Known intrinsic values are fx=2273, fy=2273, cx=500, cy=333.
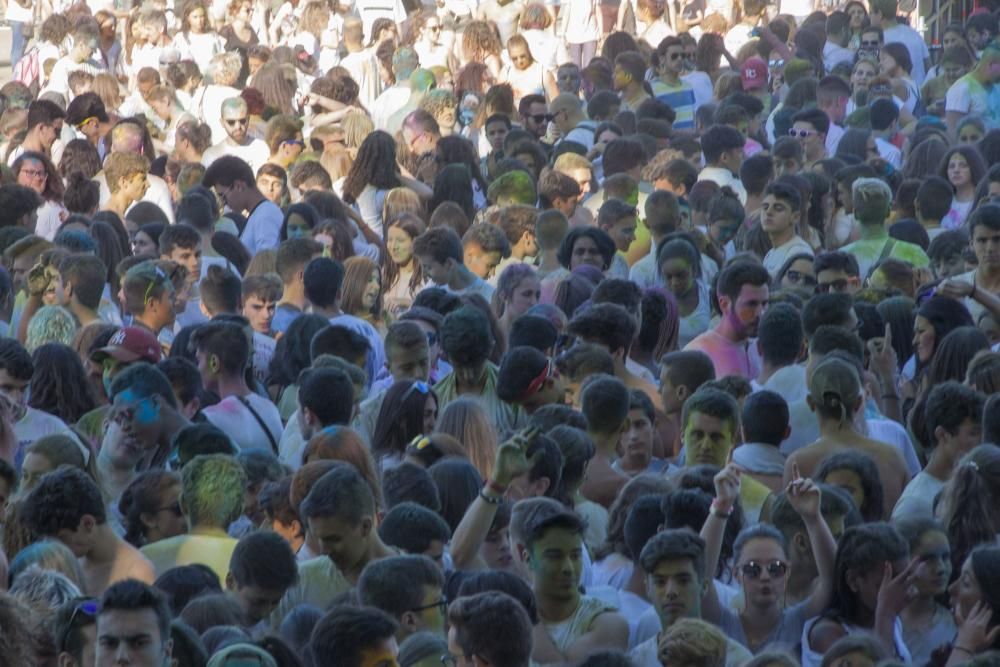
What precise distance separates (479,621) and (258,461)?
2.33 m

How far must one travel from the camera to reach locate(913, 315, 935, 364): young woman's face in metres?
10.2

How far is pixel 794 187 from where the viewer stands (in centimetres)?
1287

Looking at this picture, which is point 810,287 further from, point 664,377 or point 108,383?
point 108,383

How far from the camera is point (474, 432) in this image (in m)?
8.79

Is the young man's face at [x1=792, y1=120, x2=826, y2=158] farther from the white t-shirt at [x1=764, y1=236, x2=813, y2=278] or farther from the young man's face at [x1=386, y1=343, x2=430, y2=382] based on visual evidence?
the young man's face at [x1=386, y1=343, x2=430, y2=382]

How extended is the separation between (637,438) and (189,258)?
402cm

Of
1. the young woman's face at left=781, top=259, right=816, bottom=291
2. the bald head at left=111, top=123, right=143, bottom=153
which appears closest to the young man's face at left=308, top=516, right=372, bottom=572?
the young woman's face at left=781, top=259, right=816, bottom=291

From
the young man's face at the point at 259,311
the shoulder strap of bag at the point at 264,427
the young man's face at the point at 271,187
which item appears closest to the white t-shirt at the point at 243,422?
the shoulder strap of bag at the point at 264,427

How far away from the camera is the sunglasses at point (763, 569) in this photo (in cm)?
718

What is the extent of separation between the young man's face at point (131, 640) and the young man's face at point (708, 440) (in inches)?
121

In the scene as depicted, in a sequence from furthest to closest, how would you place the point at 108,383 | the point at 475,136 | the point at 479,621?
the point at 475,136 < the point at 108,383 < the point at 479,621

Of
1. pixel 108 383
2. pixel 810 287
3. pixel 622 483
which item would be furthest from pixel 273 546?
pixel 810 287

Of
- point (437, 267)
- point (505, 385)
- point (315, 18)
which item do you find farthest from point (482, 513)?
A: point (315, 18)

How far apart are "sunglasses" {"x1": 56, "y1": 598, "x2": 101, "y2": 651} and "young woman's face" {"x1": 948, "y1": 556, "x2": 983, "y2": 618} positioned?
261 cm
